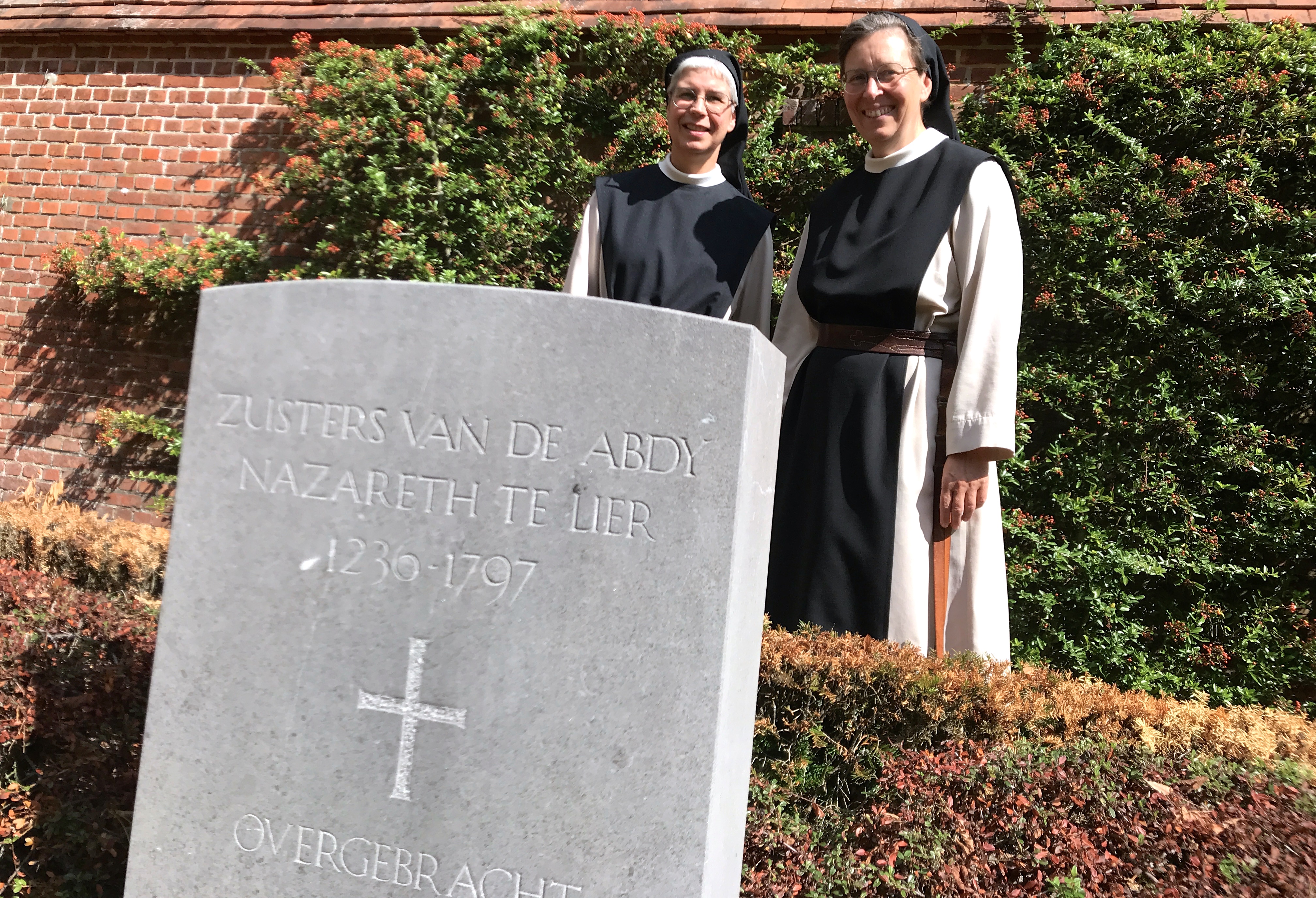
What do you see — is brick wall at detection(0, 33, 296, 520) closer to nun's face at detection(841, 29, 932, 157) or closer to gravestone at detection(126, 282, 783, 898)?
nun's face at detection(841, 29, 932, 157)

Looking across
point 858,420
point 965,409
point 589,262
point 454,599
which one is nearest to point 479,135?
point 589,262

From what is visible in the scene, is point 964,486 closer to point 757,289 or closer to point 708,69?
point 757,289

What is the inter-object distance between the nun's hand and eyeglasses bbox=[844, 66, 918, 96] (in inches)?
46.7

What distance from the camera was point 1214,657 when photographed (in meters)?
4.23

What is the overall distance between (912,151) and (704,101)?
2.47 feet

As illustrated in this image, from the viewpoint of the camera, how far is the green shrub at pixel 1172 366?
13.8 feet

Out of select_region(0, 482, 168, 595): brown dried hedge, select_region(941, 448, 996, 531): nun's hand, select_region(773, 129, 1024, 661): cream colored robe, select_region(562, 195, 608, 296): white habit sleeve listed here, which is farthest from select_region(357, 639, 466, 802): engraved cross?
select_region(0, 482, 168, 595): brown dried hedge

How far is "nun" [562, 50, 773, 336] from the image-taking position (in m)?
3.55

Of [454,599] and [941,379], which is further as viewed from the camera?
[941,379]

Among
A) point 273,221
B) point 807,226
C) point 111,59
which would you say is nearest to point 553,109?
point 273,221

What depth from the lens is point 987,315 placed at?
10.1 ft

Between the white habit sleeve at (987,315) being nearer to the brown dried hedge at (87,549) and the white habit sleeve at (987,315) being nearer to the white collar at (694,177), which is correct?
the white collar at (694,177)

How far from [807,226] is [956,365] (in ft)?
2.56

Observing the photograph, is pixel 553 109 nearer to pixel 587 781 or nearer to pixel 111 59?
pixel 111 59
